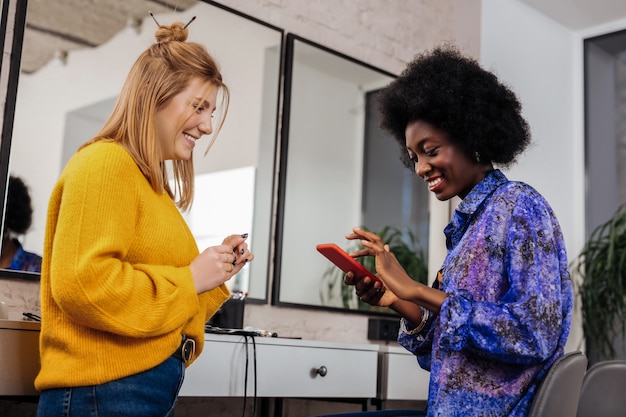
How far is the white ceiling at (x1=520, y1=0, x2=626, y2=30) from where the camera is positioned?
15.5ft

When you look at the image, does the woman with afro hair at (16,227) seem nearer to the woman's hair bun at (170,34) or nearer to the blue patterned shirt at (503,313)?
the woman's hair bun at (170,34)

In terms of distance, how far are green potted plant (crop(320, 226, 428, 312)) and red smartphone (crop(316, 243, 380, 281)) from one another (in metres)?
1.71

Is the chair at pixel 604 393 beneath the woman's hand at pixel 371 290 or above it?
beneath

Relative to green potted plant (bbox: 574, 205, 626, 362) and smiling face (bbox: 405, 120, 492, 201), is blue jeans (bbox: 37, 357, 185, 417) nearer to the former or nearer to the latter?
smiling face (bbox: 405, 120, 492, 201)

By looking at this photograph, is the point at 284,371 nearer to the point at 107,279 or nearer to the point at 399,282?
the point at 399,282

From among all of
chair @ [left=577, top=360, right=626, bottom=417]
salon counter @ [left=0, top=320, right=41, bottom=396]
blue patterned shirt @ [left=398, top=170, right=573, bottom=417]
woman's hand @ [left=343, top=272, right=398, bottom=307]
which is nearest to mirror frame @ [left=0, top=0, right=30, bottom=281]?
salon counter @ [left=0, top=320, right=41, bottom=396]

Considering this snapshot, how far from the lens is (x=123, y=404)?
1.35 metres

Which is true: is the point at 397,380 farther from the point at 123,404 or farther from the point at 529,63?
the point at 529,63

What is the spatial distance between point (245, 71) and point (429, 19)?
55.0 inches

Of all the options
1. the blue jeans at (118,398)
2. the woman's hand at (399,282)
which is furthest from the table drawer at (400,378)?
the blue jeans at (118,398)

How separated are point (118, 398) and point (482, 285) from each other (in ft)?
2.31

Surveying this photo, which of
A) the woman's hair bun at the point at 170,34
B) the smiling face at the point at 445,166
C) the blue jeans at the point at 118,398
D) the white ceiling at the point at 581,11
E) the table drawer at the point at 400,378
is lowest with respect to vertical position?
the table drawer at the point at 400,378

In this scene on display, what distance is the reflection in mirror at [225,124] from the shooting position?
249 centimetres

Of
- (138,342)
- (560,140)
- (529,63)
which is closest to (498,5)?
(529,63)
